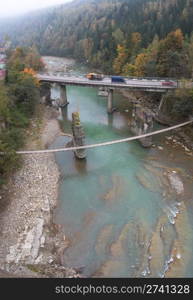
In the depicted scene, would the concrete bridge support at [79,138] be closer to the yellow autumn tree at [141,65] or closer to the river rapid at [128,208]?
the river rapid at [128,208]

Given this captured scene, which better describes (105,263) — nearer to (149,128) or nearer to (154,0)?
(149,128)

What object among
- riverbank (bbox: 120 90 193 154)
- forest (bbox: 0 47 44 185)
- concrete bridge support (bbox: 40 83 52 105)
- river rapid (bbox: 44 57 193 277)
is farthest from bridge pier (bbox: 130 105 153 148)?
concrete bridge support (bbox: 40 83 52 105)

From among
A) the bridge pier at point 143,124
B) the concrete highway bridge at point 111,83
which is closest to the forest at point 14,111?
the concrete highway bridge at point 111,83

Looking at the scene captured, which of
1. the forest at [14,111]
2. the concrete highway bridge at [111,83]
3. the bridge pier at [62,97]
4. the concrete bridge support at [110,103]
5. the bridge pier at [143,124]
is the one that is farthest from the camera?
the bridge pier at [62,97]

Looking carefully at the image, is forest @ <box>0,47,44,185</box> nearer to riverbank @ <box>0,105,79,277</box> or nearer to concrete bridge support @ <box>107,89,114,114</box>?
riverbank @ <box>0,105,79,277</box>

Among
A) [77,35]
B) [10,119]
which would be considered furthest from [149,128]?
[77,35]
